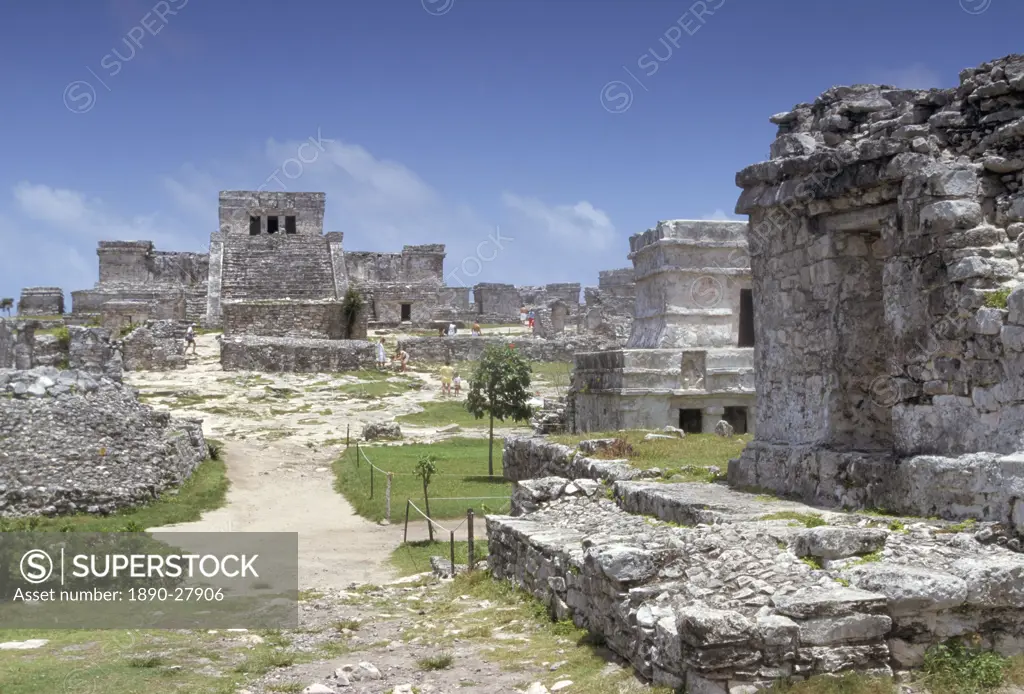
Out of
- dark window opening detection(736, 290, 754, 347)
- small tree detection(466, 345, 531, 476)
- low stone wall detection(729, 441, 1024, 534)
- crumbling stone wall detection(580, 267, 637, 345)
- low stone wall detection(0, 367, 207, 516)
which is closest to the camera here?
low stone wall detection(729, 441, 1024, 534)

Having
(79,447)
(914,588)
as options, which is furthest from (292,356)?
(914,588)

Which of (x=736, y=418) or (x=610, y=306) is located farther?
(x=610, y=306)

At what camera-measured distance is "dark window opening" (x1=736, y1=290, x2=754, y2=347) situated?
15.7 meters

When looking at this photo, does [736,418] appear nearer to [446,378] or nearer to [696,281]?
[696,281]

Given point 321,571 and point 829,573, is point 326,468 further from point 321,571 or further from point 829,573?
A: point 829,573

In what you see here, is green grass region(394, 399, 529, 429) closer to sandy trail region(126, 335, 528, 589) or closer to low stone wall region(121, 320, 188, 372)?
sandy trail region(126, 335, 528, 589)

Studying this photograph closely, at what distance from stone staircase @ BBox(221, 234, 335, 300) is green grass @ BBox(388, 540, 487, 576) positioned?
28232 mm

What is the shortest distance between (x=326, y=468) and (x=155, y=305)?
72.4ft

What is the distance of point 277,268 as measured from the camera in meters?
41.3

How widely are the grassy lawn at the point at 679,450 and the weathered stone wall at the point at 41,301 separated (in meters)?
38.0

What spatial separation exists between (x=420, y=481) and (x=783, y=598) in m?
11.2

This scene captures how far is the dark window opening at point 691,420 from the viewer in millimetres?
14805

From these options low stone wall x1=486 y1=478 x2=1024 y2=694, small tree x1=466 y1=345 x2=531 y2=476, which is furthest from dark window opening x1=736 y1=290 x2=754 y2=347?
low stone wall x1=486 y1=478 x2=1024 y2=694

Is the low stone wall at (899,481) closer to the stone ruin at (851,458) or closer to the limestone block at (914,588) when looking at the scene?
the stone ruin at (851,458)
